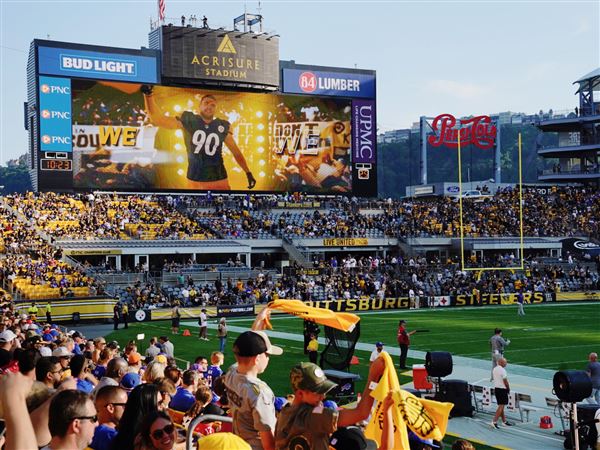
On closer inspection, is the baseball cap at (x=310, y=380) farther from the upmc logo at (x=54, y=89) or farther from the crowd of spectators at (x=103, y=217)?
the upmc logo at (x=54, y=89)

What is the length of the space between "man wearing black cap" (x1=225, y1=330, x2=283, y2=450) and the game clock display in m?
46.9

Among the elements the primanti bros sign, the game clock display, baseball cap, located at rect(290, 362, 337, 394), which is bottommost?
baseball cap, located at rect(290, 362, 337, 394)

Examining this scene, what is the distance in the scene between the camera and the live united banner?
522cm

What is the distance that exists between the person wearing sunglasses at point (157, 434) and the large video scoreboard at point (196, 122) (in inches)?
1878

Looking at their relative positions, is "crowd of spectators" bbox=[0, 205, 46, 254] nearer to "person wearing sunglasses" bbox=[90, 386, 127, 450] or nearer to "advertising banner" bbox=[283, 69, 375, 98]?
"advertising banner" bbox=[283, 69, 375, 98]

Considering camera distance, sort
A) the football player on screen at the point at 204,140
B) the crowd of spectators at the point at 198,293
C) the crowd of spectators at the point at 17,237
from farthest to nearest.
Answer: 1. the football player on screen at the point at 204,140
2. the crowd of spectators at the point at 17,237
3. the crowd of spectators at the point at 198,293

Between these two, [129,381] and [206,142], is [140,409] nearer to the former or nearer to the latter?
[129,381]

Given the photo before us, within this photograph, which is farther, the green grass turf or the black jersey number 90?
the black jersey number 90

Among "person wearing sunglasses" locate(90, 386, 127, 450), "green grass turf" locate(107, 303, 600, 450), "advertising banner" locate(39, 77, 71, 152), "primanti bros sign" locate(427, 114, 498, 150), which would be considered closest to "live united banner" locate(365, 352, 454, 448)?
"person wearing sunglasses" locate(90, 386, 127, 450)

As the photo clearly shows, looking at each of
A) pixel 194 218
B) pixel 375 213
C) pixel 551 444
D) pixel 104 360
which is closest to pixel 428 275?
pixel 375 213

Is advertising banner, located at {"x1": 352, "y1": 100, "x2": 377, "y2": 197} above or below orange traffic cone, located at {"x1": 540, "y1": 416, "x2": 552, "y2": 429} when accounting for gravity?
above

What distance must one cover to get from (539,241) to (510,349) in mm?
37938

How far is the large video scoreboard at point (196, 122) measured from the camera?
50781 millimetres

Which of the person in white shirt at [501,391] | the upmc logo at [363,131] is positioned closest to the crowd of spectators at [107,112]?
the upmc logo at [363,131]
